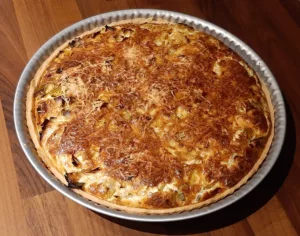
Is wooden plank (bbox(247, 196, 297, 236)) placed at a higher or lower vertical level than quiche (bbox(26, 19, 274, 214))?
lower

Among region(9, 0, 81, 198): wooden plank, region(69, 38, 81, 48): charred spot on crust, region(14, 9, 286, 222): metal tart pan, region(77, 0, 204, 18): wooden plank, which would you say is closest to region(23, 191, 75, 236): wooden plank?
region(14, 9, 286, 222): metal tart pan

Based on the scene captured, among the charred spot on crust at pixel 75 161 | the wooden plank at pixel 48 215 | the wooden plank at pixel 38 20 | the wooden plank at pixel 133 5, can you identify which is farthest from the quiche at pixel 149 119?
the wooden plank at pixel 133 5

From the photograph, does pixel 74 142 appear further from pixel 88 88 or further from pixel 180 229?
pixel 180 229

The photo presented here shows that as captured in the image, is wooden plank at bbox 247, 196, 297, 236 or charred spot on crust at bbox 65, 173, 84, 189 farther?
wooden plank at bbox 247, 196, 297, 236

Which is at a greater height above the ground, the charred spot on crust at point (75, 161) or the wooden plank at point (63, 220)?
the charred spot on crust at point (75, 161)

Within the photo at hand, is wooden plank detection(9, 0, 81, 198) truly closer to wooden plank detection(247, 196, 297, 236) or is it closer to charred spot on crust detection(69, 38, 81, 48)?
charred spot on crust detection(69, 38, 81, 48)

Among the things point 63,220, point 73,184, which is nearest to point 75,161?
point 73,184

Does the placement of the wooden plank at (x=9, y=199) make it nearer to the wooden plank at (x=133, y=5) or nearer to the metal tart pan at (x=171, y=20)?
the metal tart pan at (x=171, y=20)
